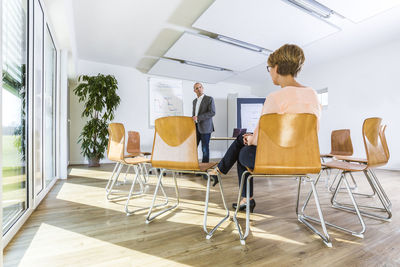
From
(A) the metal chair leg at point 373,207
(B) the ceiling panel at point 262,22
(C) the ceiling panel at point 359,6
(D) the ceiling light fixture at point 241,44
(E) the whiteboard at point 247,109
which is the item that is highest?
(C) the ceiling panel at point 359,6

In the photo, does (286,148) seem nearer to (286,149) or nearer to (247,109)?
(286,149)

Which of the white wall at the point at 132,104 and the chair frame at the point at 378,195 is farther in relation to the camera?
the white wall at the point at 132,104

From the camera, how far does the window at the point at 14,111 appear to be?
1.38 meters

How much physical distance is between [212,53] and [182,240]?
4.27 meters

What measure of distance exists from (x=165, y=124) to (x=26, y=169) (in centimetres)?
127

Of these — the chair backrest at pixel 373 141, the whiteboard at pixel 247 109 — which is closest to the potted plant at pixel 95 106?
the whiteboard at pixel 247 109

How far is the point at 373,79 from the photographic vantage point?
5023mm

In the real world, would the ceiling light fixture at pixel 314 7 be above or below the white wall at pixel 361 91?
above

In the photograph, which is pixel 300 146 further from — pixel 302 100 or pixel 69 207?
pixel 69 207

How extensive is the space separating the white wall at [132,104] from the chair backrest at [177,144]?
480cm

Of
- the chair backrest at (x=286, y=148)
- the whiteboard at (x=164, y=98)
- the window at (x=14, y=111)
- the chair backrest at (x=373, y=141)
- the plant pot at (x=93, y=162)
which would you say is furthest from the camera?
the whiteboard at (x=164, y=98)

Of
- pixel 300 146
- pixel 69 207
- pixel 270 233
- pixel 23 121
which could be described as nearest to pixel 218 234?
pixel 270 233

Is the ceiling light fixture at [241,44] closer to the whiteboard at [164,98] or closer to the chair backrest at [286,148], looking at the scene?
the whiteboard at [164,98]

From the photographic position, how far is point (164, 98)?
6.65 m
